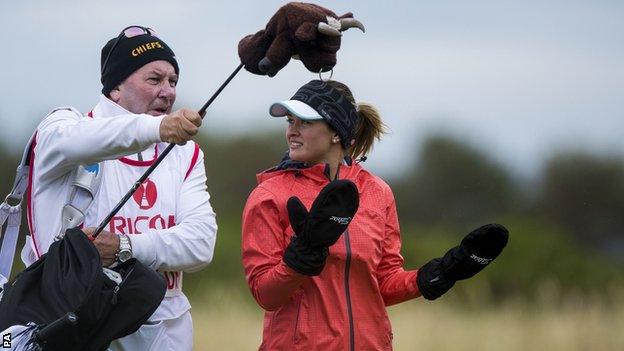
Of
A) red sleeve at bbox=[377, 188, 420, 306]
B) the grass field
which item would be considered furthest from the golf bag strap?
the grass field

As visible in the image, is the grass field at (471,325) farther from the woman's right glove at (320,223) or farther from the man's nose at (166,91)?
the woman's right glove at (320,223)

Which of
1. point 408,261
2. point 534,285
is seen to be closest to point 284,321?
point 408,261

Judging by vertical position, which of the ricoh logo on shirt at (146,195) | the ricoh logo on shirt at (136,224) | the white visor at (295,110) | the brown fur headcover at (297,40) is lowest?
the ricoh logo on shirt at (136,224)

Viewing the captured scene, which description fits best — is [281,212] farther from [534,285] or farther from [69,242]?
[534,285]

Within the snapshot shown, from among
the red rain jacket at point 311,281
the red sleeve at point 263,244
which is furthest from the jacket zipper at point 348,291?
the red sleeve at point 263,244

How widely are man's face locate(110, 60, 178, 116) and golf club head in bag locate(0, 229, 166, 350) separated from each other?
2.44ft

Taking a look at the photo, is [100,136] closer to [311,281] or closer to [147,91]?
[147,91]

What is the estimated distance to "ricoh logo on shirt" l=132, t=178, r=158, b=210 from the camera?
505 cm

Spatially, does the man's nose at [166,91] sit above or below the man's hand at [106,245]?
above

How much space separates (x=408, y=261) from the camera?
966cm

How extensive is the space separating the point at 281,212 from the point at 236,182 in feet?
16.6

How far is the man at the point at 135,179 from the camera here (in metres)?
4.70

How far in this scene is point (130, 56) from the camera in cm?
531

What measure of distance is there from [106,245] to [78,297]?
28 cm
